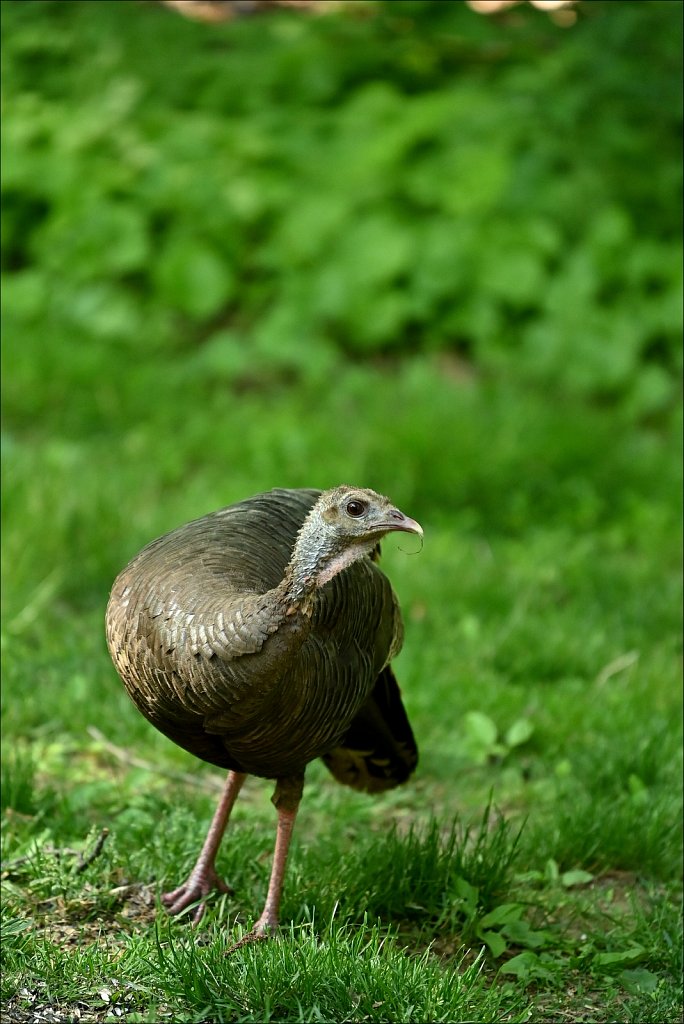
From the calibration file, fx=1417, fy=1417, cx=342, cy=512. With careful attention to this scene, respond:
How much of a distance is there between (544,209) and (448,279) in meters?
0.69

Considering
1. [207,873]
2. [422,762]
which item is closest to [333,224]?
[422,762]

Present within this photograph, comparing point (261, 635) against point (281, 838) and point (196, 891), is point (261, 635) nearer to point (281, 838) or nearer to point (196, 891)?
point (281, 838)

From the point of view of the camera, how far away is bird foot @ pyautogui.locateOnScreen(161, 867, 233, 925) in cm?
347

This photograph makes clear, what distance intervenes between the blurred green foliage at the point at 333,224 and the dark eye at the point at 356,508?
14.9ft

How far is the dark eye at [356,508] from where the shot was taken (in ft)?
9.34

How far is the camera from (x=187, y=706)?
2930 mm

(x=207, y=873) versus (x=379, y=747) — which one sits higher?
(x=379, y=747)

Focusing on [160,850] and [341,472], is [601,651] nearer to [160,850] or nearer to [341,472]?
[341,472]

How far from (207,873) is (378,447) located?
3367 millimetres

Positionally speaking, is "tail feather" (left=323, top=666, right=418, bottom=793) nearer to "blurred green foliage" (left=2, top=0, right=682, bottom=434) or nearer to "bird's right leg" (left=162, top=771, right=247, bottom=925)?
"bird's right leg" (left=162, top=771, right=247, bottom=925)

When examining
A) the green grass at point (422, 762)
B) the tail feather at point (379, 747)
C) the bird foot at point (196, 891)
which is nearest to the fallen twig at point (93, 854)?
the green grass at point (422, 762)

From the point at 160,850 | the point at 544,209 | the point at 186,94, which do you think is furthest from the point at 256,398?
the point at 160,850

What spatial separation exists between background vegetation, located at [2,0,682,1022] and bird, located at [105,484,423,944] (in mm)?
373

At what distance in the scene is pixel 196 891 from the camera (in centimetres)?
354
